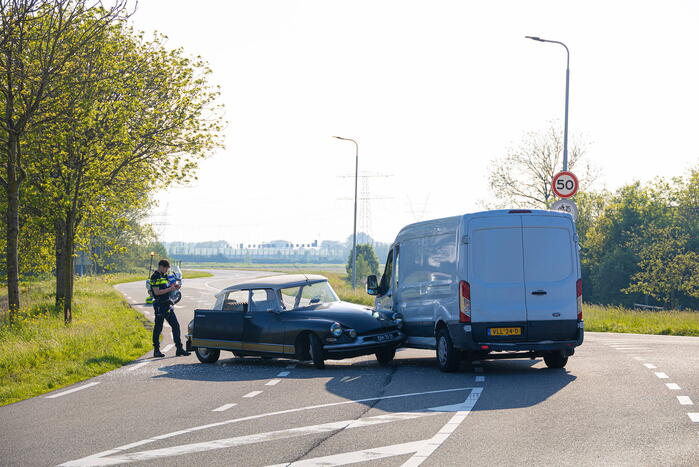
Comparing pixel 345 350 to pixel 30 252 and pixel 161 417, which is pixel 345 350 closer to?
pixel 161 417

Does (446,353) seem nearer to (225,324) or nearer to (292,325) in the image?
(292,325)

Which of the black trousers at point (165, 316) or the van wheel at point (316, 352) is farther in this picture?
the black trousers at point (165, 316)

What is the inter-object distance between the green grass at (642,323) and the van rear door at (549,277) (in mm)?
10798

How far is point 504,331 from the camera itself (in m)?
12.5

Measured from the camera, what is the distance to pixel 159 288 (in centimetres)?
1636

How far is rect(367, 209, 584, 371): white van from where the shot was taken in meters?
12.5

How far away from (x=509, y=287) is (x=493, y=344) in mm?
898

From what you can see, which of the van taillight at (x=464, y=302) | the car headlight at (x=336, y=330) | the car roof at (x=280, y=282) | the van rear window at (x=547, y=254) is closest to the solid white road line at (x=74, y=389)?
the car roof at (x=280, y=282)

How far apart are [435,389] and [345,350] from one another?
→ 2.60 meters

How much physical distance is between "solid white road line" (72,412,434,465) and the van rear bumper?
3.47 metres

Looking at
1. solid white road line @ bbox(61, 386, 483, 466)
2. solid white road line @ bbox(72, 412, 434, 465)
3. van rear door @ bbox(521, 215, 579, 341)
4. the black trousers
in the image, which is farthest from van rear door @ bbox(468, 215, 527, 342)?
the black trousers

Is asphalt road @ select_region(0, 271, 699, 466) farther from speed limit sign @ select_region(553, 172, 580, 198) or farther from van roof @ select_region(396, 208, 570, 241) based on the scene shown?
speed limit sign @ select_region(553, 172, 580, 198)

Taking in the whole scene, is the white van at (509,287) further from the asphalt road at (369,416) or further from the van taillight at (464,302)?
the asphalt road at (369,416)

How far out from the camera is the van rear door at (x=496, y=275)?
12.5 metres
